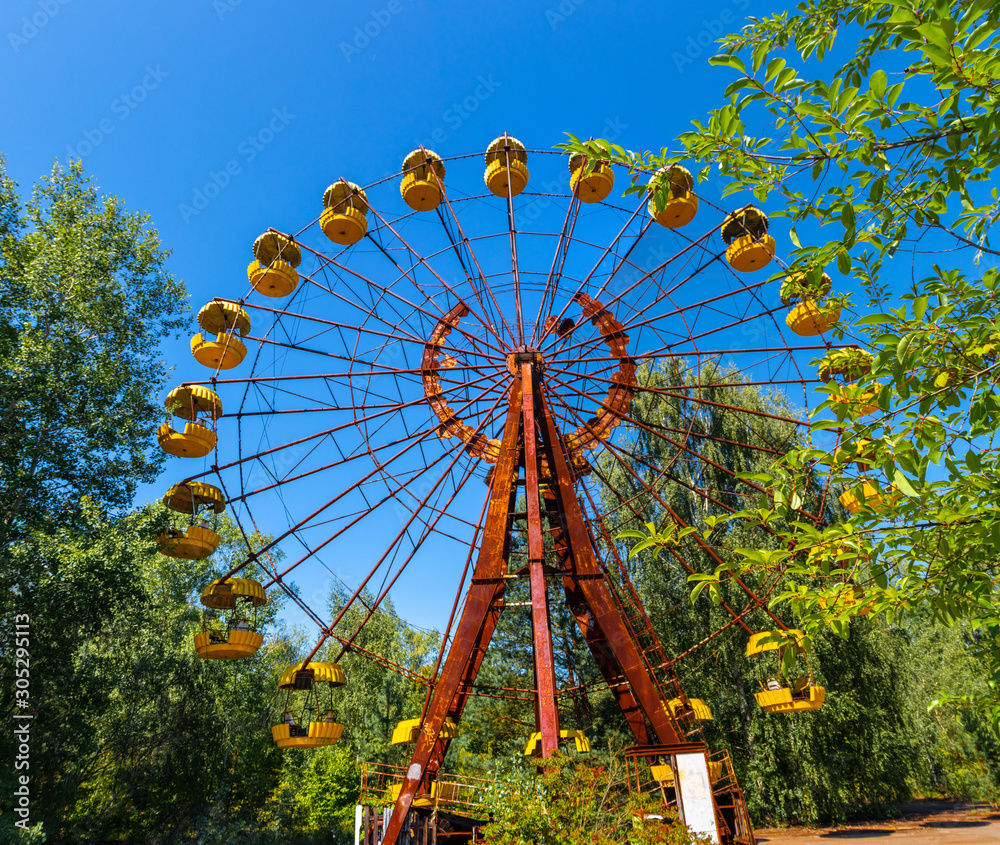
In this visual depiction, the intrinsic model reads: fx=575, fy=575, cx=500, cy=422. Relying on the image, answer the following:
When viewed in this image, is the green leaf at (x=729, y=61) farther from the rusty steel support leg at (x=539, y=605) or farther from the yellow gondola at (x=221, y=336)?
the yellow gondola at (x=221, y=336)

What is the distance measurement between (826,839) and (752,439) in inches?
498

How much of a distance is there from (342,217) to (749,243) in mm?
9207

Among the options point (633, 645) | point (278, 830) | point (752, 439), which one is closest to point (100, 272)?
point (633, 645)

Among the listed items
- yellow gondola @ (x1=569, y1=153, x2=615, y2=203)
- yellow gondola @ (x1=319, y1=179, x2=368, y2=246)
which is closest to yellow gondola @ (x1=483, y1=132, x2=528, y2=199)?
yellow gondola @ (x1=569, y1=153, x2=615, y2=203)

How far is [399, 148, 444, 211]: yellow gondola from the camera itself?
1396 centimetres

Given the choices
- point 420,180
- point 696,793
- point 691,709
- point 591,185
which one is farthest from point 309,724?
point 591,185

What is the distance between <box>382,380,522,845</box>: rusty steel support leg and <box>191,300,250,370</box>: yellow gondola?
258 inches

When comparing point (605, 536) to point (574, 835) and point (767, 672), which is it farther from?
point (767, 672)

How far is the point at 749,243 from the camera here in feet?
41.8

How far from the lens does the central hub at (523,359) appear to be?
1280 cm

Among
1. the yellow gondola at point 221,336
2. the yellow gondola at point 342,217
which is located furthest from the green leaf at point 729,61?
the yellow gondola at point 221,336

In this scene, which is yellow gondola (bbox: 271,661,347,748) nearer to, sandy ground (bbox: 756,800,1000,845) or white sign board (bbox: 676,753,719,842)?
white sign board (bbox: 676,753,719,842)

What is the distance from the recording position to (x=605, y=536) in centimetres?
1364

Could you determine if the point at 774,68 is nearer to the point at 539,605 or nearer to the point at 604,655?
the point at 539,605
